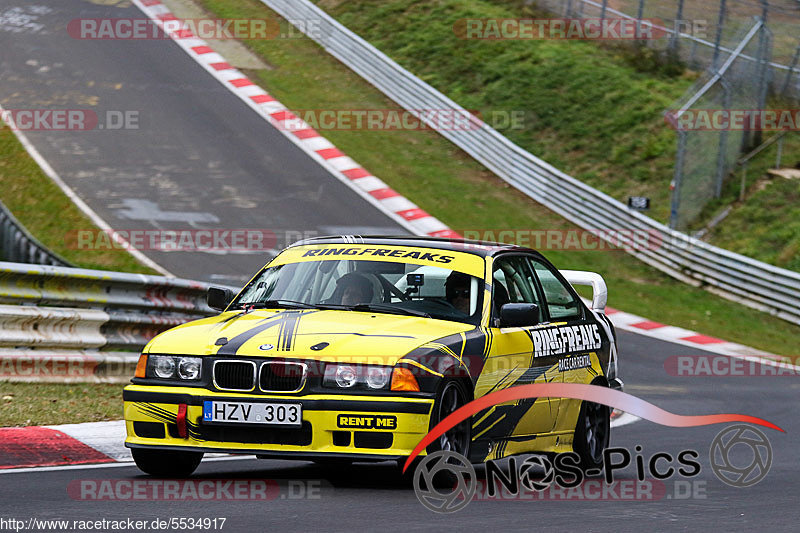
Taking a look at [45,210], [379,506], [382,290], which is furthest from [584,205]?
[379,506]

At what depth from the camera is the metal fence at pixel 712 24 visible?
79.5 ft

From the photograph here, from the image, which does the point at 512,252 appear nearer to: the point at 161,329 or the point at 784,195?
the point at 161,329

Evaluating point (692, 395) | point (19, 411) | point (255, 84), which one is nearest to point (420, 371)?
point (19, 411)

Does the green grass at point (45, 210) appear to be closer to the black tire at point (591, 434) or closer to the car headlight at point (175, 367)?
the black tire at point (591, 434)

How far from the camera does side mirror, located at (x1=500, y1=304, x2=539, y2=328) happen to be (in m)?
7.50

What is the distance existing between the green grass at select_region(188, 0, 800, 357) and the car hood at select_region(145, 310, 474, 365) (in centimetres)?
1261

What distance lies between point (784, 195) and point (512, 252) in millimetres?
16975

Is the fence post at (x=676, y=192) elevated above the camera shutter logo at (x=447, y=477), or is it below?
below

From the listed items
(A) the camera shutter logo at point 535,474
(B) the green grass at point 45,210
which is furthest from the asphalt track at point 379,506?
(B) the green grass at point 45,210

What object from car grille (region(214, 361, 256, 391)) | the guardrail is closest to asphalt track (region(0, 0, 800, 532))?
car grille (region(214, 361, 256, 391))

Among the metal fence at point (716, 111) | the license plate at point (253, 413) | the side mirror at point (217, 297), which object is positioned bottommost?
the metal fence at point (716, 111)

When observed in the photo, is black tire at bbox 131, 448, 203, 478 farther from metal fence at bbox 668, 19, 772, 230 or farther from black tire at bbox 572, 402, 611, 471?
metal fence at bbox 668, 19, 772, 230

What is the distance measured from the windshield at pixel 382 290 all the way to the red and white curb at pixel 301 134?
1361 centimetres

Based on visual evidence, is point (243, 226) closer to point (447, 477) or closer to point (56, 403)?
point (56, 403)
